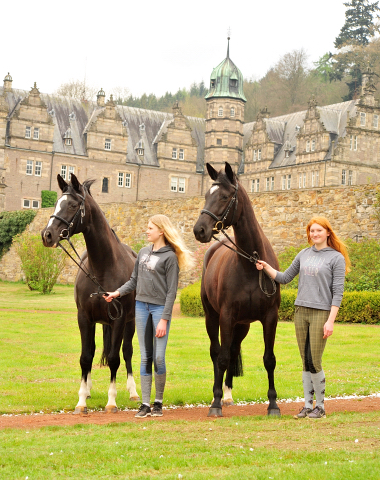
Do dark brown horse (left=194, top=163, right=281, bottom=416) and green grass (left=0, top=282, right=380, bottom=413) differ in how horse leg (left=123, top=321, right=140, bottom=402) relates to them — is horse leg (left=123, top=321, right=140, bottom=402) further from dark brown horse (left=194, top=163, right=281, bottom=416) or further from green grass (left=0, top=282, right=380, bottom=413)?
dark brown horse (left=194, top=163, right=281, bottom=416)

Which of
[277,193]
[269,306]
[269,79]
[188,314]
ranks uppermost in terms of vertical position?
[269,79]

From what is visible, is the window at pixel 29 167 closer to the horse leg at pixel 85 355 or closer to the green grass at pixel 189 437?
the green grass at pixel 189 437

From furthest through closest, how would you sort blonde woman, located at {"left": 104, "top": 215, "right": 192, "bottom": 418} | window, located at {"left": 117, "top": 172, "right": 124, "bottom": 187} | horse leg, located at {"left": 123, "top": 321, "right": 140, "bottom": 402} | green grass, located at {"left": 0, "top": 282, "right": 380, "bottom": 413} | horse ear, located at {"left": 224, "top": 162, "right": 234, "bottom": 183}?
window, located at {"left": 117, "top": 172, "right": 124, "bottom": 187}, horse leg, located at {"left": 123, "top": 321, "right": 140, "bottom": 402}, green grass, located at {"left": 0, "top": 282, "right": 380, "bottom": 413}, blonde woman, located at {"left": 104, "top": 215, "right": 192, "bottom": 418}, horse ear, located at {"left": 224, "top": 162, "right": 234, "bottom": 183}

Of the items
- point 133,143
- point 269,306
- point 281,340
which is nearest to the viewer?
point 269,306

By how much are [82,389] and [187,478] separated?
2886mm

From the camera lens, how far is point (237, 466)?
4.60 m

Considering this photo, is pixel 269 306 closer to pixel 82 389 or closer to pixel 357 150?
pixel 82 389

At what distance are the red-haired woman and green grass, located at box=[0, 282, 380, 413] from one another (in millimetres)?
1620

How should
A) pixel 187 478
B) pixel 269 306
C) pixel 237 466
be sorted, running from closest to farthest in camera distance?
pixel 187 478, pixel 237 466, pixel 269 306

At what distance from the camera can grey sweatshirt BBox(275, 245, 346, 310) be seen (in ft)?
20.5

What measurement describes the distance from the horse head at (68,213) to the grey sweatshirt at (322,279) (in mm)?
2149

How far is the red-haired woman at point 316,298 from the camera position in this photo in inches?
246

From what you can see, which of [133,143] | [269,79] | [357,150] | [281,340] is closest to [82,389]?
[281,340]

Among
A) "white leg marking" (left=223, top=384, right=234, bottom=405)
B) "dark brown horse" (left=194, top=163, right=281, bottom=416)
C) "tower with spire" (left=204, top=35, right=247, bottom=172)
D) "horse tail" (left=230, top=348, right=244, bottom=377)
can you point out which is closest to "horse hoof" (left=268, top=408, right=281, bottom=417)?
"dark brown horse" (left=194, top=163, right=281, bottom=416)
